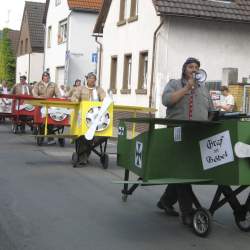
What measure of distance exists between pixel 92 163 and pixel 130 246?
6.79 meters

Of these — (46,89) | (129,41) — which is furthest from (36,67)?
(46,89)

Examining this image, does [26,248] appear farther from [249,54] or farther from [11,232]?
[249,54]

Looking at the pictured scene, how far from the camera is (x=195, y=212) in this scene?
21.3ft

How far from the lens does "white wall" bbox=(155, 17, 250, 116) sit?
71.0 ft

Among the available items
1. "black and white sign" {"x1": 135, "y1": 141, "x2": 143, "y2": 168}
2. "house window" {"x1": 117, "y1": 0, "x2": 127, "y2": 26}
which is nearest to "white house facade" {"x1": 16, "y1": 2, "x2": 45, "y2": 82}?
"house window" {"x1": 117, "y1": 0, "x2": 127, "y2": 26}

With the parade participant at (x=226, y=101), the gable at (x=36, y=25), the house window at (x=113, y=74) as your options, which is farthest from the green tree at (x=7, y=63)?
the parade participant at (x=226, y=101)

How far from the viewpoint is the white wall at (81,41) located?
34.8 meters

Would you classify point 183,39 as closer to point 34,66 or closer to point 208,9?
point 208,9

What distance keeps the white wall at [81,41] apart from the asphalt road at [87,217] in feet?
77.6

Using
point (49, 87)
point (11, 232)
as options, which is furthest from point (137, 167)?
point (49, 87)

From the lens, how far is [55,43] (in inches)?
Answer: 1533

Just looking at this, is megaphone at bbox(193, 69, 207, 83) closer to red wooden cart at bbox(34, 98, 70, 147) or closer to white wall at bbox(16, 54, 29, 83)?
red wooden cart at bbox(34, 98, 70, 147)

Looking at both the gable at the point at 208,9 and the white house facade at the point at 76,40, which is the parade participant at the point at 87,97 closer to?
the gable at the point at 208,9

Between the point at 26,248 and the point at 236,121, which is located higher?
the point at 236,121
